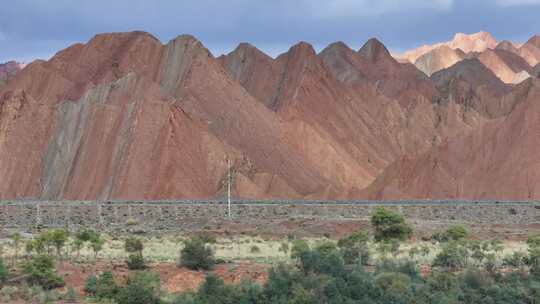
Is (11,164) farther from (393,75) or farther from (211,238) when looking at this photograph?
(393,75)

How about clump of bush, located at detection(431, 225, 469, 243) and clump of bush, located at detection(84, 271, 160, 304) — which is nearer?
clump of bush, located at detection(84, 271, 160, 304)

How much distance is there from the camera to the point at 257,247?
155ft

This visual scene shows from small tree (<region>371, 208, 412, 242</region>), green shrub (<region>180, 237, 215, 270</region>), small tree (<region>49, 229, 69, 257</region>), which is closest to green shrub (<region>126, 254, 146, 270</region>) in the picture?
green shrub (<region>180, 237, 215, 270</region>)

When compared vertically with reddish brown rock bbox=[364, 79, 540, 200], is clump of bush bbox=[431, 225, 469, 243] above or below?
below

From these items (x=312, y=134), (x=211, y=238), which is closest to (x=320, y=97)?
(x=312, y=134)

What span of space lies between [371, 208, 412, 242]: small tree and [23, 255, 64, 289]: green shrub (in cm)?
2280

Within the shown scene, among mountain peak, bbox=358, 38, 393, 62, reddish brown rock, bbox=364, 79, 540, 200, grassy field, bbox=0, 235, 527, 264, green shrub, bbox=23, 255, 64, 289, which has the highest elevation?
mountain peak, bbox=358, 38, 393, 62

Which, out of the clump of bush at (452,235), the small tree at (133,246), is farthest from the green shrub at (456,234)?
the small tree at (133,246)

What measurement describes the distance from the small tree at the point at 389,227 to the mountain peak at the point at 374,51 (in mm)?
127568

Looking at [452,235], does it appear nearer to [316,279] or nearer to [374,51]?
[316,279]

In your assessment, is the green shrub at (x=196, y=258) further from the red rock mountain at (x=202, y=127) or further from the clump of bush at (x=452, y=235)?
the red rock mountain at (x=202, y=127)

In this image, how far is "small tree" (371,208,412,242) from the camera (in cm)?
5292

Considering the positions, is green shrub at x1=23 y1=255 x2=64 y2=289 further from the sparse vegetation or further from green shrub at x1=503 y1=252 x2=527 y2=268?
green shrub at x1=503 y1=252 x2=527 y2=268

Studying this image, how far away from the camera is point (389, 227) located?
2119 inches
